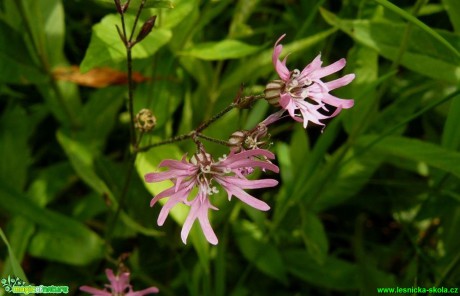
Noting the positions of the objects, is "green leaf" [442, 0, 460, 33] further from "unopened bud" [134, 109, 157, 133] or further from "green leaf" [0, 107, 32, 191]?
"green leaf" [0, 107, 32, 191]

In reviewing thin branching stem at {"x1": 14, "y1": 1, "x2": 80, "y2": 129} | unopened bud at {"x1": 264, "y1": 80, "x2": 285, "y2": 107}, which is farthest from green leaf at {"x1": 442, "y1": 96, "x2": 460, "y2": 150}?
thin branching stem at {"x1": 14, "y1": 1, "x2": 80, "y2": 129}

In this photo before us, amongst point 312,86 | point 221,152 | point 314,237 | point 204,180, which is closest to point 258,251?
point 314,237

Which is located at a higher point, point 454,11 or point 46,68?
point 454,11

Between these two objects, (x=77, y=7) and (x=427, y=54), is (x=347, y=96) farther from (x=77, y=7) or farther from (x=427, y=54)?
(x=77, y=7)

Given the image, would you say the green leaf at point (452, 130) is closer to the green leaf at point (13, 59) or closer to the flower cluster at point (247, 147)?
the flower cluster at point (247, 147)

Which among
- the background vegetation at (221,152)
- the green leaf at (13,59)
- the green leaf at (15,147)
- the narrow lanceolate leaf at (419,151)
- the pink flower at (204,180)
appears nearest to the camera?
the pink flower at (204,180)

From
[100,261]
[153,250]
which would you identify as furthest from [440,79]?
[100,261]

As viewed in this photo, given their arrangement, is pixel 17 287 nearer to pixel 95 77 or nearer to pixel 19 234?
pixel 19 234

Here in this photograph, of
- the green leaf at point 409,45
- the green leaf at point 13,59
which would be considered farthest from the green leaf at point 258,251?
the green leaf at point 13,59
